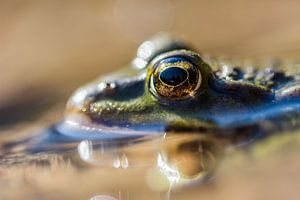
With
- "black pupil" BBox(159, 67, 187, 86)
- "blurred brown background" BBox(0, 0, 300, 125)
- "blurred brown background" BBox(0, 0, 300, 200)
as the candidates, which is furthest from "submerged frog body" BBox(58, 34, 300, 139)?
"blurred brown background" BBox(0, 0, 300, 125)

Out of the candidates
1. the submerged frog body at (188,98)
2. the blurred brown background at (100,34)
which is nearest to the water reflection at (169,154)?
the submerged frog body at (188,98)

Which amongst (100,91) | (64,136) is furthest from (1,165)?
(100,91)

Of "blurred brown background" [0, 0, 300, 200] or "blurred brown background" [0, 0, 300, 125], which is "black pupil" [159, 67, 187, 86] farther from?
"blurred brown background" [0, 0, 300, 125]

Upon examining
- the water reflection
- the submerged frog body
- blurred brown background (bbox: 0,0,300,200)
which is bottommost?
the water reflection

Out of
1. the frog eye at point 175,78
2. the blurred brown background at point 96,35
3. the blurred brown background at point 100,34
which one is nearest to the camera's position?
the frog eye at point 175,78

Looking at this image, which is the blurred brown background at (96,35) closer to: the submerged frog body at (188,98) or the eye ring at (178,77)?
the submerged frog body at (188,98)

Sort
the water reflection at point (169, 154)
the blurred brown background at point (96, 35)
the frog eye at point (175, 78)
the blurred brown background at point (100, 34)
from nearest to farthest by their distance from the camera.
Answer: the water reflection at point (169, 154), the frog eye at point (175, 78), the blurred brown background at point (96, 35), the blurred brown background at point (100, 34)

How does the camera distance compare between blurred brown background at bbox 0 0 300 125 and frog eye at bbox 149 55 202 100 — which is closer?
frog eye at bbox 149 55 202 100

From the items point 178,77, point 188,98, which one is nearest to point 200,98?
point 188,98

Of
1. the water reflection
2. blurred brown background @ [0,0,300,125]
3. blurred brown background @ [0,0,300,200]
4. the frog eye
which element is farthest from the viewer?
blurred brown background @ [0,0,300,125]
